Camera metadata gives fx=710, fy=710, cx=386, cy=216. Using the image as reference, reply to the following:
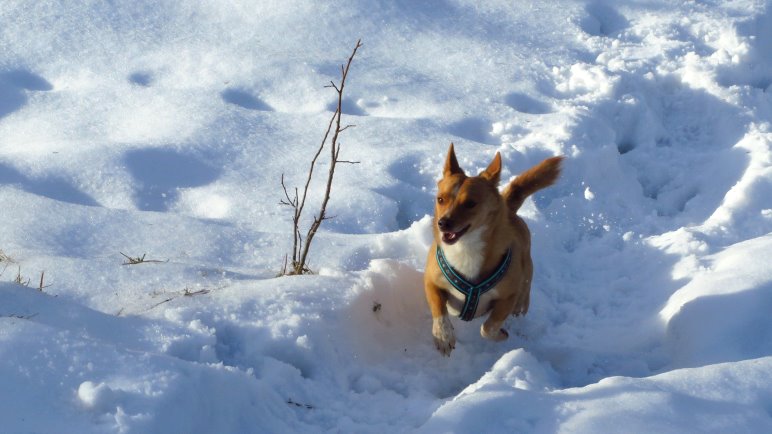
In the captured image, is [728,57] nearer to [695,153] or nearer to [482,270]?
[695,153]

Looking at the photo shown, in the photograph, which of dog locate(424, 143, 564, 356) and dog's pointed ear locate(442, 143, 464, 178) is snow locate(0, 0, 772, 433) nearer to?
dog locate(424, 143, 564, 356)

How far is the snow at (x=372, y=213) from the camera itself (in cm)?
238

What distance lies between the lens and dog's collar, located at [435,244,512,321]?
3359 millimetres

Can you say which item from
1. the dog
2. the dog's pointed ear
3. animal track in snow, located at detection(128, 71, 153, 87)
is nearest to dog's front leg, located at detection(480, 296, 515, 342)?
the dog

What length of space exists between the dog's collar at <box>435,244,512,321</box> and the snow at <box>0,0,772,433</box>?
322 mm

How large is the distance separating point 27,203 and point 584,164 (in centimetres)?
352

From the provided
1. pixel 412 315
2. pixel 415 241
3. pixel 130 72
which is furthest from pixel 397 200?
pixel 130 72

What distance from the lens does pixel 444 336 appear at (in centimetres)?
331

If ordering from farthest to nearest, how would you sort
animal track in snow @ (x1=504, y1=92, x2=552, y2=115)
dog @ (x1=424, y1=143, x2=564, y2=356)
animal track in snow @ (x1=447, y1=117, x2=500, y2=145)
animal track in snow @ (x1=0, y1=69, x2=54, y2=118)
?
animal track in snow @ (x1=504, y1=92, x2=552, y2=115) → animal track in snow @ (x1=447, y1=117, x2=500, y2=145) → animal track in snow @ (x1=0, y1=69, x2=54, y2=118) → dog @ (x1=424, y1=143, x2=564, y2=356)

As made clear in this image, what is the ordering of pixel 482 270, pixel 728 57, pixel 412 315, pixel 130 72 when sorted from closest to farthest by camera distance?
pixel 482 270 < pixel 412 315 < pixel 130 72 < pixel 728 57

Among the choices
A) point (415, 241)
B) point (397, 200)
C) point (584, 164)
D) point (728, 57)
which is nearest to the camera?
point (415, 241)

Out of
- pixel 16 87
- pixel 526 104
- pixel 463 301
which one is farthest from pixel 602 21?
pixel 16 87

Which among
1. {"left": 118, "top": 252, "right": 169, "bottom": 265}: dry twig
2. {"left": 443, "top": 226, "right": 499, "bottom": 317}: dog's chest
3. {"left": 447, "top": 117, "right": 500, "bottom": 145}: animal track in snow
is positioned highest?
{"left": 443, "top": 226, "right": 499, "bottom": 317}: dog's chest

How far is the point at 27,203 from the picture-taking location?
3.91m
